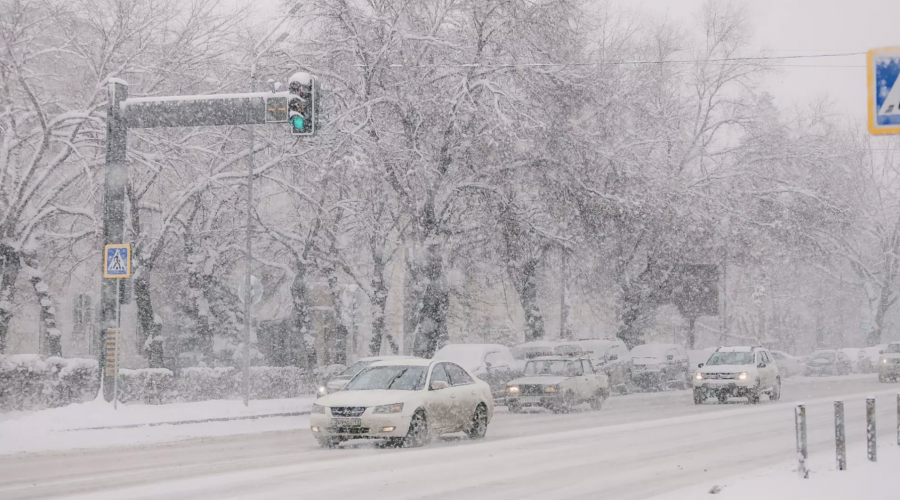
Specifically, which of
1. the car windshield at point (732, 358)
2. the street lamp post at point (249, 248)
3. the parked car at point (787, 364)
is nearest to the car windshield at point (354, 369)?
the street lamp post at point (249, 248)

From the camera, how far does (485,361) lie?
109 feet

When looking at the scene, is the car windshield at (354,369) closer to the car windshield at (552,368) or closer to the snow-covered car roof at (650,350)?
the car windshield at (552,368)

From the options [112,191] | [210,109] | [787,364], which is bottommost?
[787,364]

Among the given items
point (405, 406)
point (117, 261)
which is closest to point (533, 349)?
point (117, 261)

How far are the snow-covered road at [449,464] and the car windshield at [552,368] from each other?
5096 millimetres

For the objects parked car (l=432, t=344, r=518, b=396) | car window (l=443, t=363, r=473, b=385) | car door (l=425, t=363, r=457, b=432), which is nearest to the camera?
car door (l=425, t=363, r=457, b=432)

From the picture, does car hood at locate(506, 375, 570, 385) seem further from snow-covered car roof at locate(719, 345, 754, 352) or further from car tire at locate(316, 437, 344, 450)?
car tire at locate(316, 437, 344, 450)

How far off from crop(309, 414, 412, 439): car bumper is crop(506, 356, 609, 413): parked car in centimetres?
1071

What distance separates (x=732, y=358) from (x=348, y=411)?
734 inches

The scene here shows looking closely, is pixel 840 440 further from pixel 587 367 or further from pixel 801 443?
pixel 587 367

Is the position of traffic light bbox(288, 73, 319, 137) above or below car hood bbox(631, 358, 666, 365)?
above

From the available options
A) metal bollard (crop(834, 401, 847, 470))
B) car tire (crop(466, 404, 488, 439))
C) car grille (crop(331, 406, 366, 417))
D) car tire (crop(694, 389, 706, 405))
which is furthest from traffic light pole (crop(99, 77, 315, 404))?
car tire (crop(694, 389, 706, 405))

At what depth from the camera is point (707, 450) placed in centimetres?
1736

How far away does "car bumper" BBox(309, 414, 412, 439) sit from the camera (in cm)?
1703
